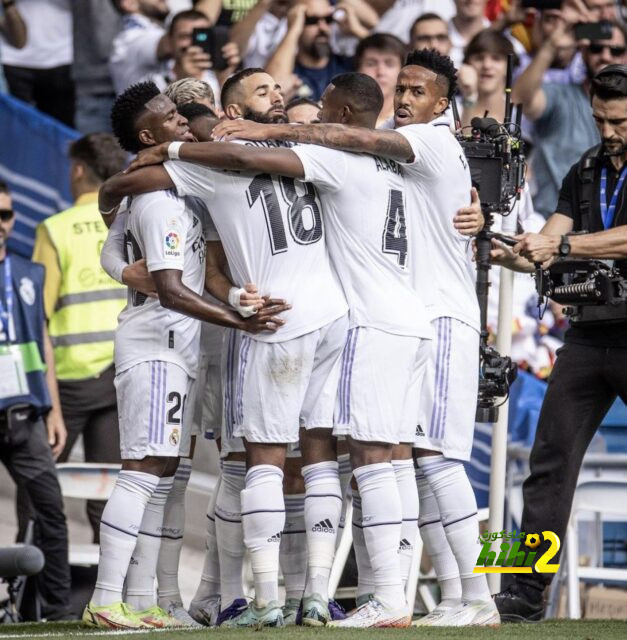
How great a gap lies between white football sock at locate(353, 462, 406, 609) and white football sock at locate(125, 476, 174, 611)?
0.93 metres

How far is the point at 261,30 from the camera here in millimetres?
11141

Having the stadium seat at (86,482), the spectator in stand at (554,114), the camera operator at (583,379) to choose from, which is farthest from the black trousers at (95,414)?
the spectator in stand at (554,114)

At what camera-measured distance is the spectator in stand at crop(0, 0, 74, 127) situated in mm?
11055

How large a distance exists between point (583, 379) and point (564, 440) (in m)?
0.29

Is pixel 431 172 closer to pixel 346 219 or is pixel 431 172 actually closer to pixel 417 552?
pixel 346 219

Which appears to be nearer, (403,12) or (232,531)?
(232,531)

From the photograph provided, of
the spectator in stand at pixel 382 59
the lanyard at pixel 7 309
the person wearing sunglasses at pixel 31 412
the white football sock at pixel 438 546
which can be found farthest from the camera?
the spectator in stand at pixel 382 59

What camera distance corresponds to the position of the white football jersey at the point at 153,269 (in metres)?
5.80

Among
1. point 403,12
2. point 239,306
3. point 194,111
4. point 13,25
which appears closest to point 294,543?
point 239,306

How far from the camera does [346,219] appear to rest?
19.4 ft

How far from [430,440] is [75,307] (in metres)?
3.04

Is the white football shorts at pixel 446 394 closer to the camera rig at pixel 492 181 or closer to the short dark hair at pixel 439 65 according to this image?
the camera rig at pixel 492 181

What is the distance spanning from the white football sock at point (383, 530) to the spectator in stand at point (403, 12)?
635 centimetres

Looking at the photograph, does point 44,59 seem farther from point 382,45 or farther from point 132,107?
point 132,107
